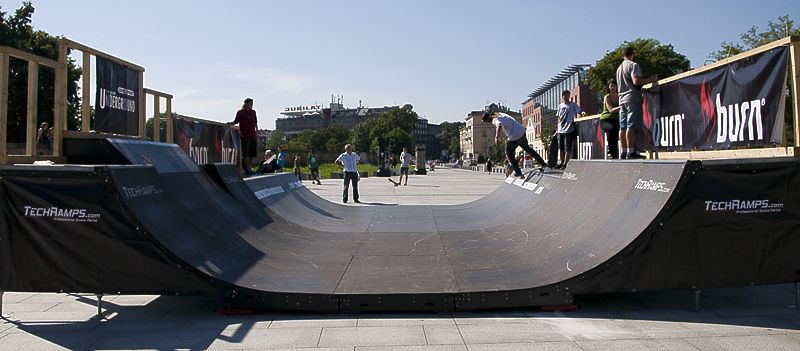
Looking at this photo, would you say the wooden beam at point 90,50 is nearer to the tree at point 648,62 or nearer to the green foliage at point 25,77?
the green foliage at point 25,77

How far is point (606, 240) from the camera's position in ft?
18.6

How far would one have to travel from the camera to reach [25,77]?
3212 cm

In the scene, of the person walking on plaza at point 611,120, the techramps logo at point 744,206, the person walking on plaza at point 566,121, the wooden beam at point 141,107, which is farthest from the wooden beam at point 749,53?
the wooden beam at point 141,107

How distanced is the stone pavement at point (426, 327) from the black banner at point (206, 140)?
24.4 feet

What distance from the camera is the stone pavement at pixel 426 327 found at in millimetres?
4336

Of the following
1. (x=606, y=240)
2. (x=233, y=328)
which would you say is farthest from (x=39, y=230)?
(x=606, y=240)

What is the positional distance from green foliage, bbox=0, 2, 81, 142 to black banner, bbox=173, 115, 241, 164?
1835 cm

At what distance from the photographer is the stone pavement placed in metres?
4.34

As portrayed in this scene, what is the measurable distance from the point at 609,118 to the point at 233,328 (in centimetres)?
750

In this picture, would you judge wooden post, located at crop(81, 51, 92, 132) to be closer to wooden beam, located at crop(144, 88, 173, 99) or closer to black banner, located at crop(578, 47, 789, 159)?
wooden beam, located at crop(144, 88, 173, 99)

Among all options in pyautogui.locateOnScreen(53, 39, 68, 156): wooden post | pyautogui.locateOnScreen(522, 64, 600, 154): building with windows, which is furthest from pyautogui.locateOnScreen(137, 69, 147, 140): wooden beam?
pyautogui.locateOnScreen(522, 64, 600, 154): building with windows

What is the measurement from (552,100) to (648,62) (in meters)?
76.1

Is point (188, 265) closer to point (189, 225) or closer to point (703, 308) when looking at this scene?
point (189, 225)

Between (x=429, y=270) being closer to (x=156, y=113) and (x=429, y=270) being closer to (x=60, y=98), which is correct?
(x=60, y=98)
